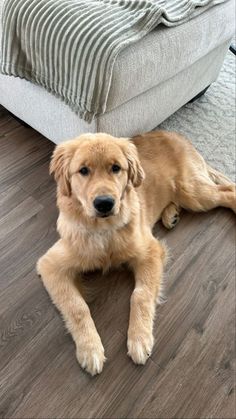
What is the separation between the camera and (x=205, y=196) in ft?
6.39

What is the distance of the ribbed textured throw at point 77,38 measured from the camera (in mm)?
1484

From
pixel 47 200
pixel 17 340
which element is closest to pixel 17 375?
pixel 17 340

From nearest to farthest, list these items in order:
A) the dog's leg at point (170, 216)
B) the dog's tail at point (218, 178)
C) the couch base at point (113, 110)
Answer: the couch base at point (113, 110) → the dog's leg at point (170, 216) → the dog's tail at point (218, 178)

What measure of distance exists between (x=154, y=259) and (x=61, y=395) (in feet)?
2.29

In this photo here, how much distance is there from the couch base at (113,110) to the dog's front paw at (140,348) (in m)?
1.01

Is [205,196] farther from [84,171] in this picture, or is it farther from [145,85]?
[84,171]

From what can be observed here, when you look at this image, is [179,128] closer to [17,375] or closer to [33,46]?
[33,46]

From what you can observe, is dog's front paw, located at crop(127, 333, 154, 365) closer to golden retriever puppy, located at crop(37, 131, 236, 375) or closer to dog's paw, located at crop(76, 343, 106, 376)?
golden retriever puppy, located at crop(37, 131, 236, 375)

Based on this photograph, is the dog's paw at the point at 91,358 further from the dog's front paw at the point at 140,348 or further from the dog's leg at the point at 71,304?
the dog's front paw at the point at 140,348

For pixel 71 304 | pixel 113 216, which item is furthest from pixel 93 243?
pixel 71 304

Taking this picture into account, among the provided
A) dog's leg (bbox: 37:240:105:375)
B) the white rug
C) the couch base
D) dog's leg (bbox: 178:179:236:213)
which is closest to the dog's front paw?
dog's leg (bbox: 37:240:105:375)

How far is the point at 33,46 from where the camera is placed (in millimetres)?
1659

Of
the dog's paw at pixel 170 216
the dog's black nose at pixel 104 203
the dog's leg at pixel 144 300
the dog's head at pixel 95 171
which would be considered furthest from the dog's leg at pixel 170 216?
the dog's black nose at pixel 104 203

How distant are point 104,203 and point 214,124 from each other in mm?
1603
